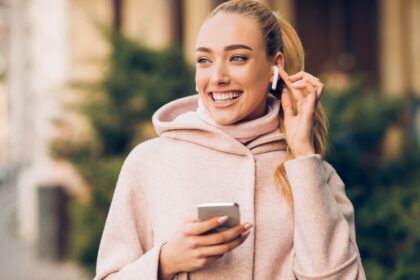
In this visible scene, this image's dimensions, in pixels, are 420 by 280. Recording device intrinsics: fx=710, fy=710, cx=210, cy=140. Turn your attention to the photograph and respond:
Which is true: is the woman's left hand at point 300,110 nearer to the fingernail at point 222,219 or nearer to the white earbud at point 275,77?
the white earbud at point 275,77

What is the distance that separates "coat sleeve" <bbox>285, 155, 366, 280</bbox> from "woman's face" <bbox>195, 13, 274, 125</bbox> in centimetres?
23

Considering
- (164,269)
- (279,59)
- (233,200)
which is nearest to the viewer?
(164,269)

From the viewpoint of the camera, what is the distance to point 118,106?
5.73m

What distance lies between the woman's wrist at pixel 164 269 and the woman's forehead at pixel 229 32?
0.58 meters

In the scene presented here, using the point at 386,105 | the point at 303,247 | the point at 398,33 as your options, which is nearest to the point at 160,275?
the point at 303,247

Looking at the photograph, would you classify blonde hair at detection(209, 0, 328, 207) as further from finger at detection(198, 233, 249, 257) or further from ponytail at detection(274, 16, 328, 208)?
finger at detection(198, 233, 249, 257)

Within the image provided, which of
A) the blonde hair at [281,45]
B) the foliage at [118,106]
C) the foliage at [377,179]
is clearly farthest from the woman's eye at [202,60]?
the foliage at [118,106]

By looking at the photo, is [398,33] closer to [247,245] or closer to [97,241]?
[97,241]

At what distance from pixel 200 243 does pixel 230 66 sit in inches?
20.0

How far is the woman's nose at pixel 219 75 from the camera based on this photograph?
1975 millimetres

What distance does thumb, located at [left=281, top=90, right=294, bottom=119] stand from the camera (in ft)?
6.87

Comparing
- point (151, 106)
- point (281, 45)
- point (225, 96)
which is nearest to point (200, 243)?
point (225, 96)

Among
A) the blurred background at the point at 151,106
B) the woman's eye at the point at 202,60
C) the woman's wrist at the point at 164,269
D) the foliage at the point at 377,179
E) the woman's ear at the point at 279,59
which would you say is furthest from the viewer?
the blurred background at the point at 151,106

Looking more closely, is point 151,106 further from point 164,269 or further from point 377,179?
point 164,269
